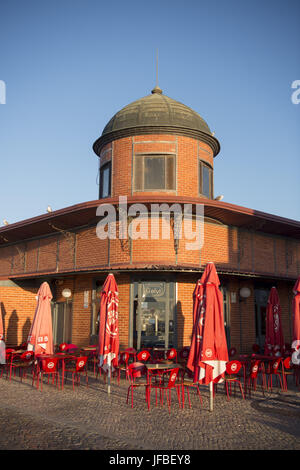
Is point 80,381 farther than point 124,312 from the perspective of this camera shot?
No

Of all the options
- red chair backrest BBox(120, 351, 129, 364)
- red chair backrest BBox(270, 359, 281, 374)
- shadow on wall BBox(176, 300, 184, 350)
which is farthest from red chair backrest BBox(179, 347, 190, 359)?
red chair backrest BBox(270, 359, 281, 374)

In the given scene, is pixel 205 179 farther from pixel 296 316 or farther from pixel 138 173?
pixel 296 316

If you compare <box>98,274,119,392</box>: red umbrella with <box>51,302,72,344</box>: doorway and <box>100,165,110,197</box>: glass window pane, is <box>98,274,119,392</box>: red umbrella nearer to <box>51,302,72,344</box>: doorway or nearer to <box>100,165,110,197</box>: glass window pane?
<box>51,302,72,344</box>: doorway

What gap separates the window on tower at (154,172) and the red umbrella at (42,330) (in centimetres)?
527

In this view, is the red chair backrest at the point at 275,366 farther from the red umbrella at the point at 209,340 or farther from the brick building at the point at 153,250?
the brick building at the point at 153,250

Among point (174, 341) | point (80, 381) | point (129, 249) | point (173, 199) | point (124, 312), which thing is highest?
point (173, 199)

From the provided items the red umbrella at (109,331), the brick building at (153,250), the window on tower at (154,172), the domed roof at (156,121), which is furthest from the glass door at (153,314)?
the domed roof at (156,121)

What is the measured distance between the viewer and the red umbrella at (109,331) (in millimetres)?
9750

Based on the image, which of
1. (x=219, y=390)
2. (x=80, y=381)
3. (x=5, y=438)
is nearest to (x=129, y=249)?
(x=80, y=381)

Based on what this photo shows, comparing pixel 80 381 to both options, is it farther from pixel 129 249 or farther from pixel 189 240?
pixel 189 240

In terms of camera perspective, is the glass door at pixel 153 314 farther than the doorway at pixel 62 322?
No

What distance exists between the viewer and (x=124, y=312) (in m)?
13.4

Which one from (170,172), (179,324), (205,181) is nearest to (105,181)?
(170,172)
